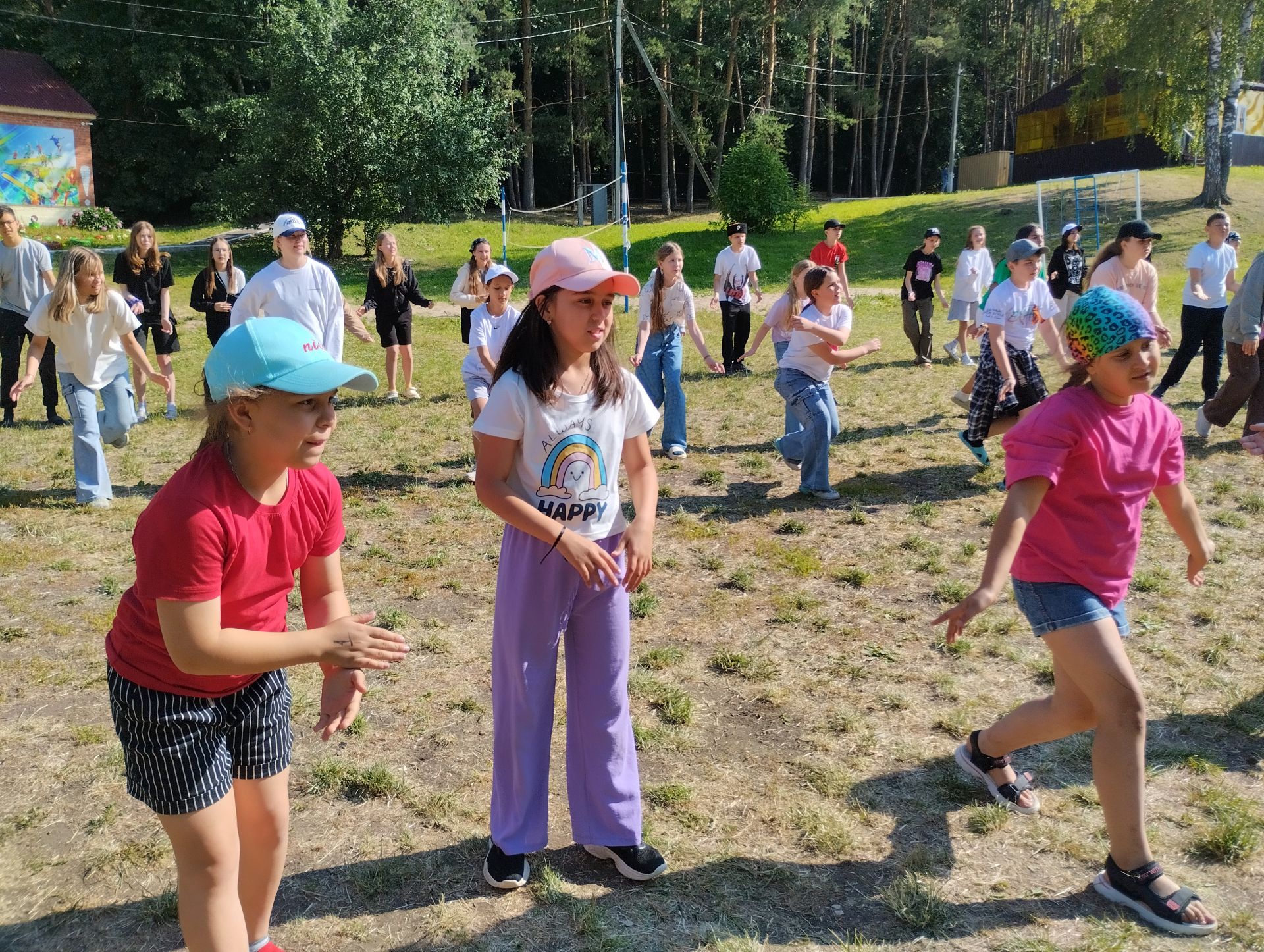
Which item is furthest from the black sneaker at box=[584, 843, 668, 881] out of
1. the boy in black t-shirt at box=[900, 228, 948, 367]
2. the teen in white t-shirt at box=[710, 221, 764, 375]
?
the boy in black t-shirt at box=[900, 228, 948, 367]

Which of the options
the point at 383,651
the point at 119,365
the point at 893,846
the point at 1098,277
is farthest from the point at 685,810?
the point at 1098,277

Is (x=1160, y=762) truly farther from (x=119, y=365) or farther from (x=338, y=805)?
(x=119, y=365)

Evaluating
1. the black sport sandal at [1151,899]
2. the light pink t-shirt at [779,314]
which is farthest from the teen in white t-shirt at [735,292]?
the black sport sandal at [1151,899]

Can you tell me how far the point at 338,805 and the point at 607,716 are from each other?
1.29 meters

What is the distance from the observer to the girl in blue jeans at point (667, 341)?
9.06 m

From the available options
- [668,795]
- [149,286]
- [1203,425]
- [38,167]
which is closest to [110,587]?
[668,795]

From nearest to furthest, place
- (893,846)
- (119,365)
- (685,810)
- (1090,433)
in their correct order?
1. (1090,433)
2. (893,846)
3. (685,810)
4. (119,365)

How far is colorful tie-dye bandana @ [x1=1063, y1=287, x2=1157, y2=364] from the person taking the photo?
3.05 m

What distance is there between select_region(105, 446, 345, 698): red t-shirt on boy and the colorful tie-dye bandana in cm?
233

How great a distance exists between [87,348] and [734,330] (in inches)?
337

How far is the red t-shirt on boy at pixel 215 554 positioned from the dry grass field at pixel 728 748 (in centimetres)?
35

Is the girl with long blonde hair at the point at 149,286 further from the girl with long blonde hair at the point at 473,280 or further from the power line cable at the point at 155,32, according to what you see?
the power line cable at the point at 155,32

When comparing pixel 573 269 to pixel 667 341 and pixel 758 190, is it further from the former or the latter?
pixel 758 190

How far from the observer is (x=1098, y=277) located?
9078 mm
